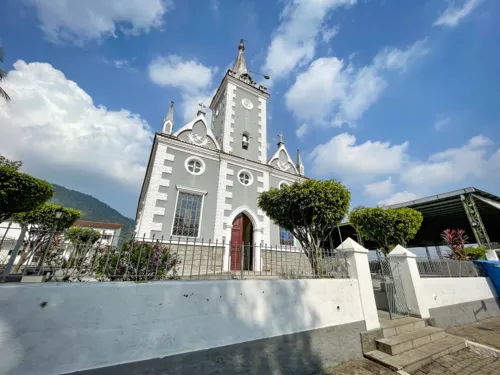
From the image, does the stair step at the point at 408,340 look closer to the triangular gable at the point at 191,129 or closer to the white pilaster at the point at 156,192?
the white pilaster at the point at 156,192

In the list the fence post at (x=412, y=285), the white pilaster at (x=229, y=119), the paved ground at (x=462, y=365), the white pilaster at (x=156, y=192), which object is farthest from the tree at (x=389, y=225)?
the white pilaster at (x=156, y=192)

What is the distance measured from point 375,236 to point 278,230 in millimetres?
5390

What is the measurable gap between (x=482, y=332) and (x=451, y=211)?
10553 millimetres

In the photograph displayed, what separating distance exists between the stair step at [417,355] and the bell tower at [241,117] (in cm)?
1184

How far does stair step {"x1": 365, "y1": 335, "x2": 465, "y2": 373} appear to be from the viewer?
442 centimetres

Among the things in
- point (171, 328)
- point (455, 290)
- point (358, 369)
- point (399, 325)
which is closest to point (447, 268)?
point (455, 290)

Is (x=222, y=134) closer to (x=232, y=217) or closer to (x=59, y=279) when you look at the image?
(x=232, y=217)

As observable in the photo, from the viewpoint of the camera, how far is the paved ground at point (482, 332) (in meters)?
6.39

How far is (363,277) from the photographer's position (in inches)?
222

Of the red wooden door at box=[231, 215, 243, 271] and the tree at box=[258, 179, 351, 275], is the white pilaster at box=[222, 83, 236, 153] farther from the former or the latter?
the tree at box=[258, 179, 351, 275]

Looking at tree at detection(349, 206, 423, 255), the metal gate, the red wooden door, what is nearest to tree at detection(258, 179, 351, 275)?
the metal gate

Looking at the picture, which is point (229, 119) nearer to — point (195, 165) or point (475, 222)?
point (195, 165)

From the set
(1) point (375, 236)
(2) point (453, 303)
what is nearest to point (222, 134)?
(1) point (375, 236)

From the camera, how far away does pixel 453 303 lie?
8016 mm
